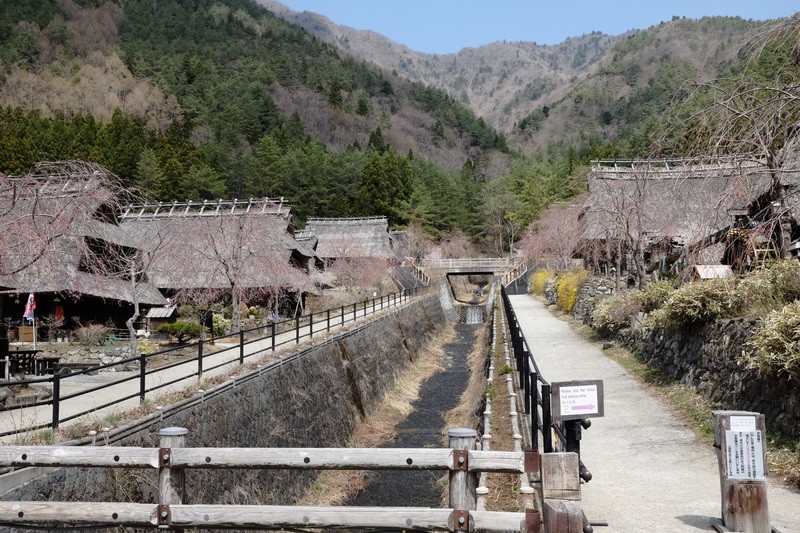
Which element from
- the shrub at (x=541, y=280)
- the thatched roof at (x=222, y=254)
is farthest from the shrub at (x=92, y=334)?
the shrub at (x=541, y=280)

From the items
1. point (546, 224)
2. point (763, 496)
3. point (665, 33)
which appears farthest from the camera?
point (665, 33)

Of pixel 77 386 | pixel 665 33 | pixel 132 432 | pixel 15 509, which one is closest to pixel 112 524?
pixel 15 509

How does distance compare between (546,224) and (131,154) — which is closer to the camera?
(546,224)

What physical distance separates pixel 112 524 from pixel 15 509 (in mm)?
763

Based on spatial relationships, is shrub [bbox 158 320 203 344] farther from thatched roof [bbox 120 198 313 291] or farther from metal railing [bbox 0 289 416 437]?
thatched roof [bbox 120 198 313 291]

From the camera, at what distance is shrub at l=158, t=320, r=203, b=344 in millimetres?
20984

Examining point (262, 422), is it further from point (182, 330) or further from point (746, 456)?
point (182, 330)

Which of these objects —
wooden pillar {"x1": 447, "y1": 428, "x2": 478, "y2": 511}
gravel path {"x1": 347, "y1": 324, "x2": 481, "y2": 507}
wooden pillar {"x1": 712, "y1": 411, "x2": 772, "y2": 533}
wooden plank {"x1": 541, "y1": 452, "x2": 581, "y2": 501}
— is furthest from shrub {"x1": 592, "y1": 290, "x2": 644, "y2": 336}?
wooden pillar {"x1": 447, "y1": 428, "x2": 478, "y2": 511}

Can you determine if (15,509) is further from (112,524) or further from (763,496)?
(763,496)

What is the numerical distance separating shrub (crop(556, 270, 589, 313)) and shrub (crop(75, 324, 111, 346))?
19.3 meters

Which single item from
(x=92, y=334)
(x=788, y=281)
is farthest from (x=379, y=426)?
(x=788, y=281)

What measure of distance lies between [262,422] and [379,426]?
20.2 ft

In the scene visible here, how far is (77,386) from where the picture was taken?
13453 mm

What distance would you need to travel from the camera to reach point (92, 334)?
21.4 meters
